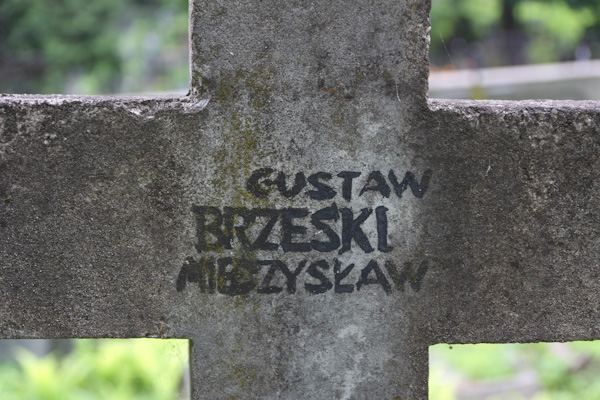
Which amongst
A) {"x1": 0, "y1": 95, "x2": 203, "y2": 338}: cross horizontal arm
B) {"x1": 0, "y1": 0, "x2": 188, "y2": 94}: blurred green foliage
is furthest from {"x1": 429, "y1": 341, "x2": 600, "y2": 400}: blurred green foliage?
{"x1": 0, "y1": 0, "x2": 188, "y2": 94}: blurred green foliage

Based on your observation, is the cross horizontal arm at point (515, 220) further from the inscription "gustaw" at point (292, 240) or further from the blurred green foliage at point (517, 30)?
the blurred green foliage at point (517, 30)

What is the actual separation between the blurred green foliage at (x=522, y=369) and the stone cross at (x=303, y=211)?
3.64 m

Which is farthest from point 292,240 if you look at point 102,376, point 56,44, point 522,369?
point 56,44

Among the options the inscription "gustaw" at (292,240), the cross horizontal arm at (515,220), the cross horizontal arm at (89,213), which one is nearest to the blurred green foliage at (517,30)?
the cross horizontal arm at (515,220)

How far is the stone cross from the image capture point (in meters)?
2.02

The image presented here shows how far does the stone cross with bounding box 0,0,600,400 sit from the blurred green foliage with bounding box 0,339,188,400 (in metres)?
3.83

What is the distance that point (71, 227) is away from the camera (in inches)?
80.7

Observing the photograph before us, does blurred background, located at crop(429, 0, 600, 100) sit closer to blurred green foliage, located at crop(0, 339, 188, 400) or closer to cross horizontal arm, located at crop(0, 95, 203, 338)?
blurred green foliage, located at crop(0, 339, 188, 400)

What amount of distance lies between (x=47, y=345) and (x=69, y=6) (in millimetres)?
6151

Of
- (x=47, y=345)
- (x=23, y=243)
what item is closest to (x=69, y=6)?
(x=47, y=345)

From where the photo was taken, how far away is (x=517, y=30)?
2333 centimetres

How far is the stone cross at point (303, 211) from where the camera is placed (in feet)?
6.64

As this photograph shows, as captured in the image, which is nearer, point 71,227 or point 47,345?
point 71,227

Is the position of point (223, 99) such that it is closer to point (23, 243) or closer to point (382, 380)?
point (23, 243)
